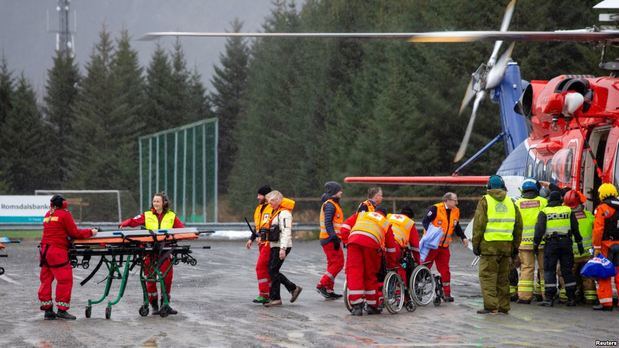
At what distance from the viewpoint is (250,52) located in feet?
277

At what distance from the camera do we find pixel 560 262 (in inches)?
622

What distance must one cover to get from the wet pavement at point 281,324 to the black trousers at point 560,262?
28 centimetres

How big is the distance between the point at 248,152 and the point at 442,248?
56099mm

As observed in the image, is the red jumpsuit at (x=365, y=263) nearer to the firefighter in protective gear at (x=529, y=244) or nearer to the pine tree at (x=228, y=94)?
the firefighter in protective gear at (x=529, y=244)

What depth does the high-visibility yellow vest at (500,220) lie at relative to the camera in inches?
576

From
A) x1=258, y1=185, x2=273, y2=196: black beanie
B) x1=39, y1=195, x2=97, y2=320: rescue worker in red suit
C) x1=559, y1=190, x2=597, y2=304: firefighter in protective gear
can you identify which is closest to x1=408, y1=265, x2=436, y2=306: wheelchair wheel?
x1=559, y1=190, x2=597, y2=304: firefighter in protective gear

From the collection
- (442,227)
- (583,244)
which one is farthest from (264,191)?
(583,244)

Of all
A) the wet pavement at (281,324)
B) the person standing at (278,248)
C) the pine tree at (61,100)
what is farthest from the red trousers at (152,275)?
the pine tree at (61,100)

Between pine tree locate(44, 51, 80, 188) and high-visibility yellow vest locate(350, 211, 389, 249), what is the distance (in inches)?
2518

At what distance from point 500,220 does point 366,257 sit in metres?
1.86

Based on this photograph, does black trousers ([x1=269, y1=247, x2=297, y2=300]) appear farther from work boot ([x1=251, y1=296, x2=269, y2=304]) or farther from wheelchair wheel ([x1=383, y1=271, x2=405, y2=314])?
wheelchair wheel ([x1=383, y1=271, x2=405, y2=314])

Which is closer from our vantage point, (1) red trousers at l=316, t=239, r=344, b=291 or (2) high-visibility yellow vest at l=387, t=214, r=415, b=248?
(2) high-visibility yellow vest at l=387, t=214, r=415, b=248

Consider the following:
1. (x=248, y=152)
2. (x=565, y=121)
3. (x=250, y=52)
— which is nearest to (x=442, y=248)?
(x=565, y=121)

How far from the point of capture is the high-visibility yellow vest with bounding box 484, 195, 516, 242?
14.6m
